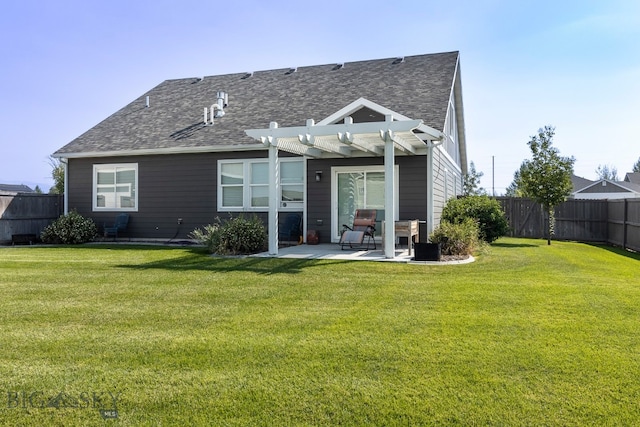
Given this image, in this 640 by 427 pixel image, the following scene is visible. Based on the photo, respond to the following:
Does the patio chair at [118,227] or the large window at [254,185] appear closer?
the large window at [254,185]

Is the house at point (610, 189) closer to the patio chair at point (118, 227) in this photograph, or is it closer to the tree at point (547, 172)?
the tree at point (547, 172)

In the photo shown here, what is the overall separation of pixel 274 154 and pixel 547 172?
918 centimetres

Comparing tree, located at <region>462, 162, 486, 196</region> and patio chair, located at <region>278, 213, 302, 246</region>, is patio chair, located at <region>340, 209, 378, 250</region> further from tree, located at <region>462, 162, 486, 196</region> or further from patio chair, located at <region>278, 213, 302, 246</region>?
tree, located at <region>462, 162, 486, 196</region>

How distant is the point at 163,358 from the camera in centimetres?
374

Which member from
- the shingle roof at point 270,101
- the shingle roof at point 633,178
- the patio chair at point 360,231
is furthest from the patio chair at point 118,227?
the shingle roof at point 633,178

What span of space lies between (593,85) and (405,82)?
723 cm

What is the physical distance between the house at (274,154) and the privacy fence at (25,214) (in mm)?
714

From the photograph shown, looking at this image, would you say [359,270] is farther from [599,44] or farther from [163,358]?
[599,44]

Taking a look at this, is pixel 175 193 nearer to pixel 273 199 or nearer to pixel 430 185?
pixel 273 199

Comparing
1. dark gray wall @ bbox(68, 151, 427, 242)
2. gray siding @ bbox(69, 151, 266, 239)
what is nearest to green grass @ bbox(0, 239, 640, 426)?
dark gray wall @ bbox(68, 151, 427, 242)

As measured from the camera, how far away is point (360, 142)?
10047 mm

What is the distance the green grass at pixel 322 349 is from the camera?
2.90 m

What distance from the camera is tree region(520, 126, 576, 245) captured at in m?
14.5

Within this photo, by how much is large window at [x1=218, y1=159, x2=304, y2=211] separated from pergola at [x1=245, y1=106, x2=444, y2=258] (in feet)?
3.42
